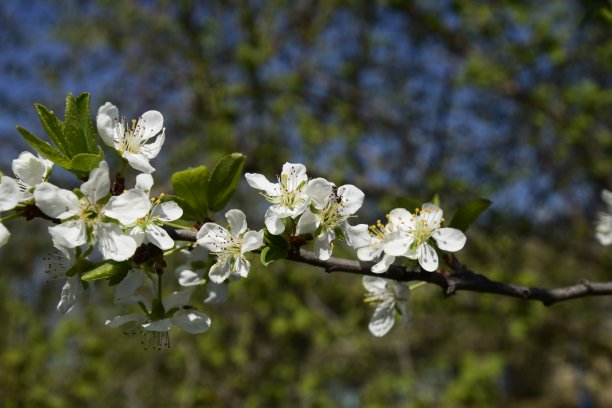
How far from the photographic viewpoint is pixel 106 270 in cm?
107

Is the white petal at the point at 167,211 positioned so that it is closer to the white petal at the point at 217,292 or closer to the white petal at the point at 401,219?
the white petal at the point at 217,292

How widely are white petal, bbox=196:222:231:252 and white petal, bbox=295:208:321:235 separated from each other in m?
0.15

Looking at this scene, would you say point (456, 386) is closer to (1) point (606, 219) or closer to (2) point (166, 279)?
(2) point (166, 279)

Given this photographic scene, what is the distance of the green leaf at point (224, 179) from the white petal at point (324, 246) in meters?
0.19

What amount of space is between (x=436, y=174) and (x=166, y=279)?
1.97 metres

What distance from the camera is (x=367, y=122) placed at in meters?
4.73

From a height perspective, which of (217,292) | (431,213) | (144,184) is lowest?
(217,292)

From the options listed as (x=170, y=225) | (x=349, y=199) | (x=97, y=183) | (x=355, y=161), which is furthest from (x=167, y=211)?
(x=355, y=161)

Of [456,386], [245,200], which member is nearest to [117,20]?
[245,200]

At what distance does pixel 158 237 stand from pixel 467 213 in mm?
637

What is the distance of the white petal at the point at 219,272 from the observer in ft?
3.99

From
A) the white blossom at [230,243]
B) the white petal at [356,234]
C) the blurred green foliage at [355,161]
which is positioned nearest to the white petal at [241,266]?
the white blossom at [230,243]

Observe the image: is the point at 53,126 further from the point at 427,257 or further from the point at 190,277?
the point at 427,257

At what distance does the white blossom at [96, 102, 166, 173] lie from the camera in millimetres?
1192
